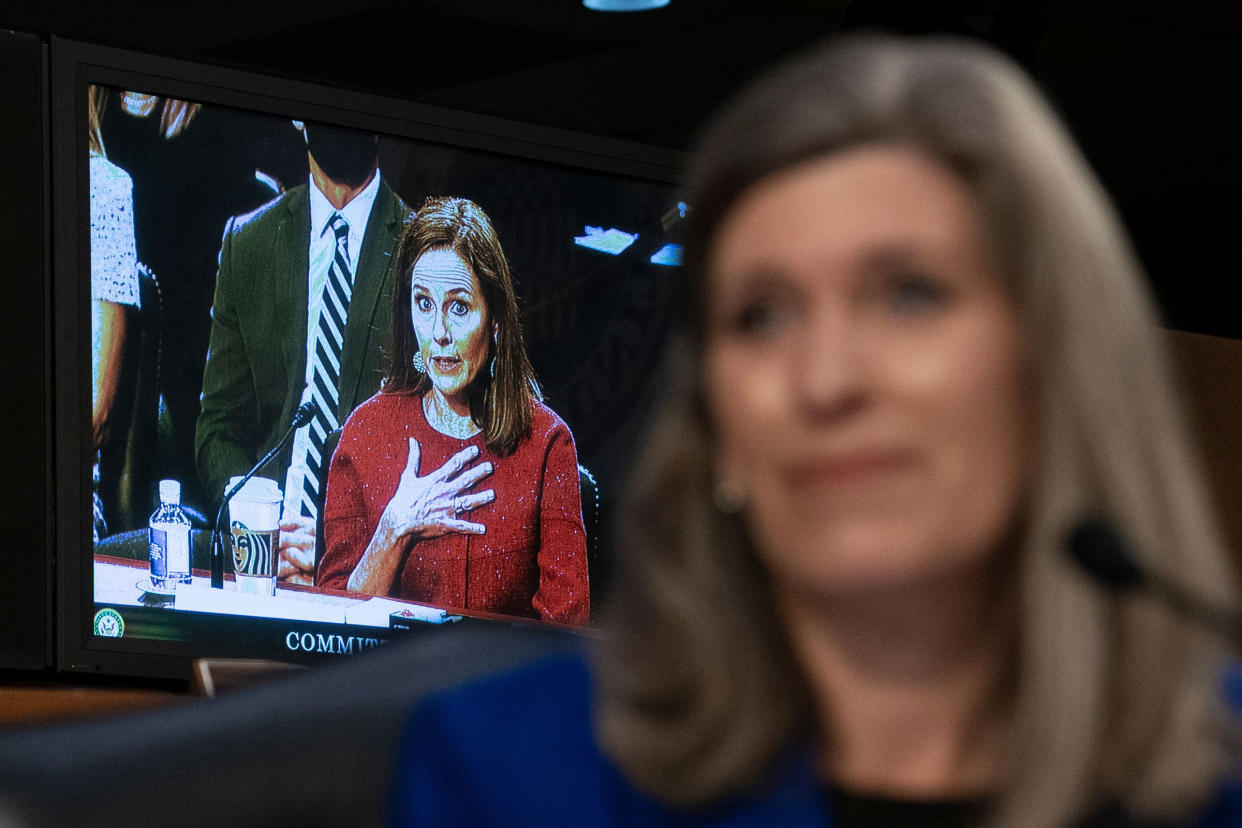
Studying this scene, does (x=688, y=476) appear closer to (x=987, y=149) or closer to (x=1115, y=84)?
(x=987, y=149)

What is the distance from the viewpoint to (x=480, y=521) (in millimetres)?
2451

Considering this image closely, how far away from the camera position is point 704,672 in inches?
33.1

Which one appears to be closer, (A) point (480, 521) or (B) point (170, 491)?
(B) point (170, 491)

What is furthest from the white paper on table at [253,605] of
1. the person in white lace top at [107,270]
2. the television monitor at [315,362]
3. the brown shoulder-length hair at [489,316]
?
the brown shoulder-length hair at [489,316]

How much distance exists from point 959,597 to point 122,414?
1.62 meters

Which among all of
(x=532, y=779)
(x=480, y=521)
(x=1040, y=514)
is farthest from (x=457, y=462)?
(x=1040, y=514)

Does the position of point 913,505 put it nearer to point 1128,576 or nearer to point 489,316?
point 1128,576

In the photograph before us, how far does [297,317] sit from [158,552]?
1.27 feet

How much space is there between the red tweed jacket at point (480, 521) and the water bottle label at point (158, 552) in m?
0.22

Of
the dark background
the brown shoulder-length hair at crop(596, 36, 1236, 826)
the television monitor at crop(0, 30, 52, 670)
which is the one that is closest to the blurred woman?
the brown shoulder-length hair at crop(596, 36, 1236, 826)

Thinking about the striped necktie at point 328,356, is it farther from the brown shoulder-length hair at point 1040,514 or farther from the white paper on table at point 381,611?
the brown shoulder-length hair at point 1040,514

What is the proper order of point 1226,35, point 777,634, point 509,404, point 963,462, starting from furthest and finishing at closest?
point 1226,35
point 509,404
point 777,634
point 963,462

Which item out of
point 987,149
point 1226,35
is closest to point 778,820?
point 987,149

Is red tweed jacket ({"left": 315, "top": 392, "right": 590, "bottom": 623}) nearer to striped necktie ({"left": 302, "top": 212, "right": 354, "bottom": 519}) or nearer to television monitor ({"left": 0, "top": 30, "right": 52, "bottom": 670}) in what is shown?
striped necktie ({"left": 302, "top": 212, "right": 354, "bottom": 519})
